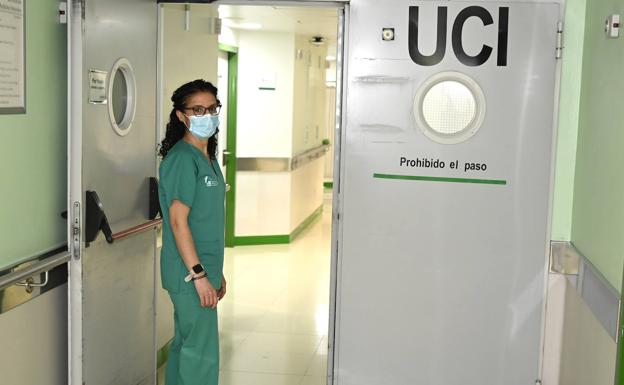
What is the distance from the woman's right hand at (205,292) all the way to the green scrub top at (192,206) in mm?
51

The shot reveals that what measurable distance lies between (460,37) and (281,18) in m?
4.00

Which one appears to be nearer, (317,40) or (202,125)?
(202,125)

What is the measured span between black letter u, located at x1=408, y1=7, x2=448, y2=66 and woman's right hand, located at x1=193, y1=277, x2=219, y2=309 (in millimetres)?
1541

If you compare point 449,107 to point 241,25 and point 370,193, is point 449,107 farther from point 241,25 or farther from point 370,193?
point 241,25

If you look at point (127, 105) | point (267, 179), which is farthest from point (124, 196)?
point (267, 179)

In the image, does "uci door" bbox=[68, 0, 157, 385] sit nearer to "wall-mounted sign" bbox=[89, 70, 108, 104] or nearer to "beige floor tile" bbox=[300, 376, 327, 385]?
"wall-mounted sign" bbox=[89, 70, 108, 104]

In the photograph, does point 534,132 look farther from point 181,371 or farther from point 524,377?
point 181,371

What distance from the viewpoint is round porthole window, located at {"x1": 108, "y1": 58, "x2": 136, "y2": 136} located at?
380 cm

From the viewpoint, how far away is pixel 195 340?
3713 mm

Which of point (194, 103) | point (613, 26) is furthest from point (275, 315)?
point (613, 26)

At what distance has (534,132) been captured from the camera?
13.2 feet

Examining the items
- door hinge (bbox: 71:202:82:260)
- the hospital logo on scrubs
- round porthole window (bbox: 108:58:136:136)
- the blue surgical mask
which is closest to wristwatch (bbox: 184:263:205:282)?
the hospital logo on scrubs

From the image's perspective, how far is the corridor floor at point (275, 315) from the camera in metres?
5.05

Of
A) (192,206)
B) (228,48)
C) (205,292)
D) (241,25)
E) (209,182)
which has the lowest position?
(205,292)
